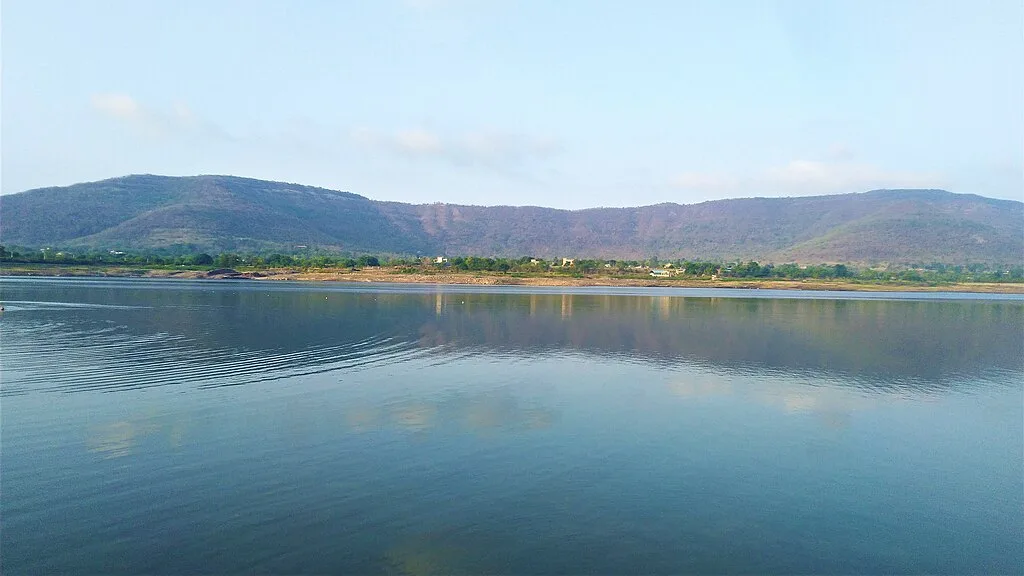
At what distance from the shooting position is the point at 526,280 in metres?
115

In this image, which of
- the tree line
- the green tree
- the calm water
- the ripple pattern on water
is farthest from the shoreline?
the calm water

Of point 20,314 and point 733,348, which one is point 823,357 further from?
point 20,314

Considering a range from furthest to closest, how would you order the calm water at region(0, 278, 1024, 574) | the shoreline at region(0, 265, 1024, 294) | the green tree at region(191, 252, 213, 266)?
the green tree at region(191, 252, 213, 266) < the shoreline at region(0, 265, 1024, 294) < the calm water at region(0, 278, 1024, 574)

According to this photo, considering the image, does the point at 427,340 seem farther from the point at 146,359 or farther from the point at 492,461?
the point at 492,461

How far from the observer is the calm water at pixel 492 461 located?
9.37 meters

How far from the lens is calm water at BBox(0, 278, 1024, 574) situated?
369 inches

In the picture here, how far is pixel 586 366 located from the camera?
26.5 m

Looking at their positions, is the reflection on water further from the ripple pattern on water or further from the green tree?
the green tree

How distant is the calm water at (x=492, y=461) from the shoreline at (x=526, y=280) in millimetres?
86514

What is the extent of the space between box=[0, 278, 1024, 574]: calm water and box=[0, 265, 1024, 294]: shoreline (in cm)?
8651

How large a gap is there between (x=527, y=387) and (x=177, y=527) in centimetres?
1330

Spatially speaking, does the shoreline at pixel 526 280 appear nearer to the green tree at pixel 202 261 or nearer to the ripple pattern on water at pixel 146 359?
the green tree at pixel 202 261

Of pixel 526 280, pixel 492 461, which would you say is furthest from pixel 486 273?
pixel 492 461

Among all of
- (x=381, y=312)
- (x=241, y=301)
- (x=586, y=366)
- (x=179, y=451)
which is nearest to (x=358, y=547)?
(x=179, y=451)
